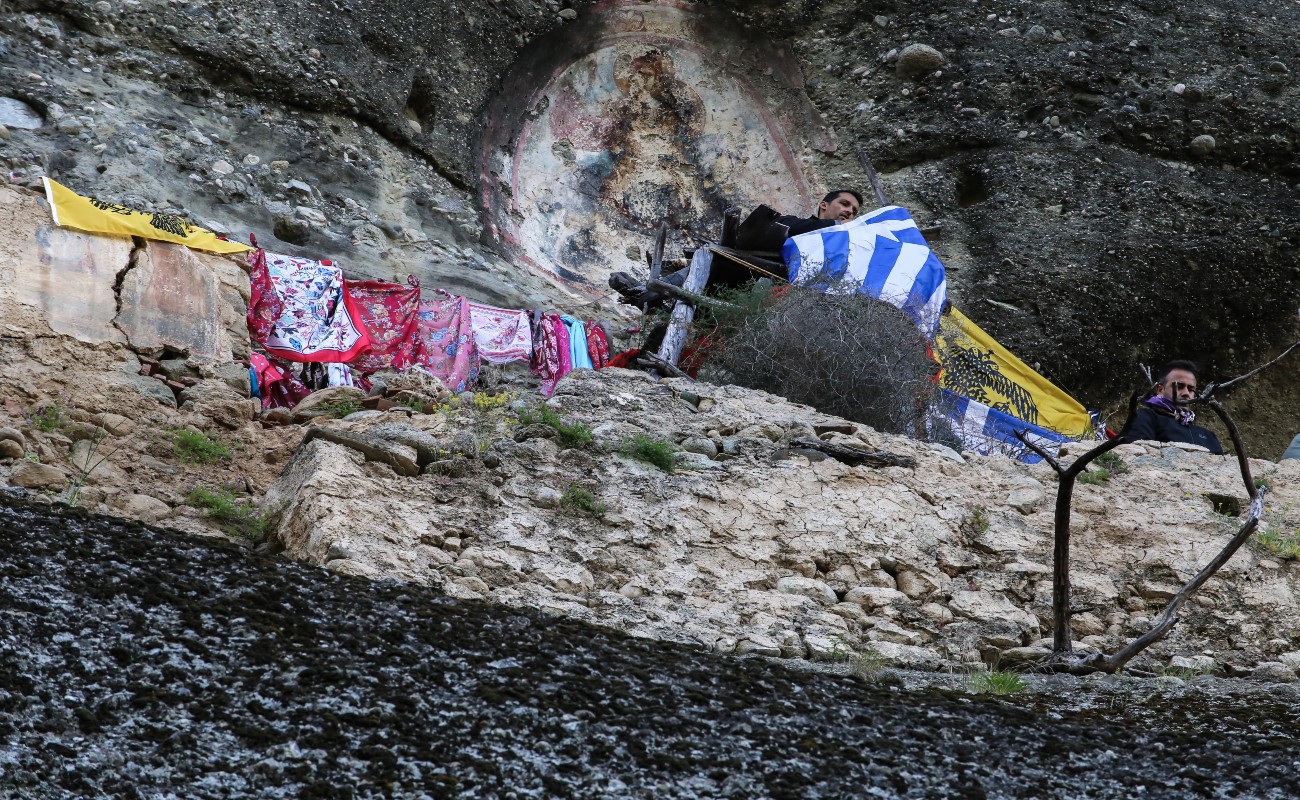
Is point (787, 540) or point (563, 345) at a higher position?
point (563, 345)

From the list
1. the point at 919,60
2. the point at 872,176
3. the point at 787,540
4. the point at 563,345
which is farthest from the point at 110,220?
the point at 919,60

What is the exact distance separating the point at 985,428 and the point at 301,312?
419cm

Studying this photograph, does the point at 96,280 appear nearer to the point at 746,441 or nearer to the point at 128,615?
the point at 746,441

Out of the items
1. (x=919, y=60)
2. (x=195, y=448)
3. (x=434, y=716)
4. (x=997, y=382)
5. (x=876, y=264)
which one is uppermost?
Result: (x=919, y=60)

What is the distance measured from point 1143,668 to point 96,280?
16.0ft

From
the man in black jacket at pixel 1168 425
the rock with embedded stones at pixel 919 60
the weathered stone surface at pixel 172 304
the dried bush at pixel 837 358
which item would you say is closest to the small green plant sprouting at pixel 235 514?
the weathered stone surface at pixel 172 304

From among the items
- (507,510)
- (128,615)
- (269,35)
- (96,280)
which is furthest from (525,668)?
(269,35)

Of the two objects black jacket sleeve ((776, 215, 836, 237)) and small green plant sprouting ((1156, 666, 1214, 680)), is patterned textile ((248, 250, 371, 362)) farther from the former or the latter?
small green plant sprouting ((1156, 666, 1214, 680))

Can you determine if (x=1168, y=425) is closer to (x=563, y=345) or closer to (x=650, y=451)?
(x=650, y=451)

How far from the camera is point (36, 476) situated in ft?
16.8

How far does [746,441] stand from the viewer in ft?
20.0

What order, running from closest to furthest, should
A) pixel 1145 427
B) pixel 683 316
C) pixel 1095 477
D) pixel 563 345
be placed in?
pixel 1095 477, pixel 1145 427, pixel 683 316, pixel 563 345

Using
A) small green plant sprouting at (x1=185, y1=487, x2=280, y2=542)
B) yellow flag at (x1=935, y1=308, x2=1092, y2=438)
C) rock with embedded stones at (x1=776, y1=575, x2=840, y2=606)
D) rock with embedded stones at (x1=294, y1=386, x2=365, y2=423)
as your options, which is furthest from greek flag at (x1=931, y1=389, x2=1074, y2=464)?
small green plant sprouting at (x1=185, y1=487, x2=280, y2=542)

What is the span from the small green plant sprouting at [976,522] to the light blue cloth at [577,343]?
13.4ft
